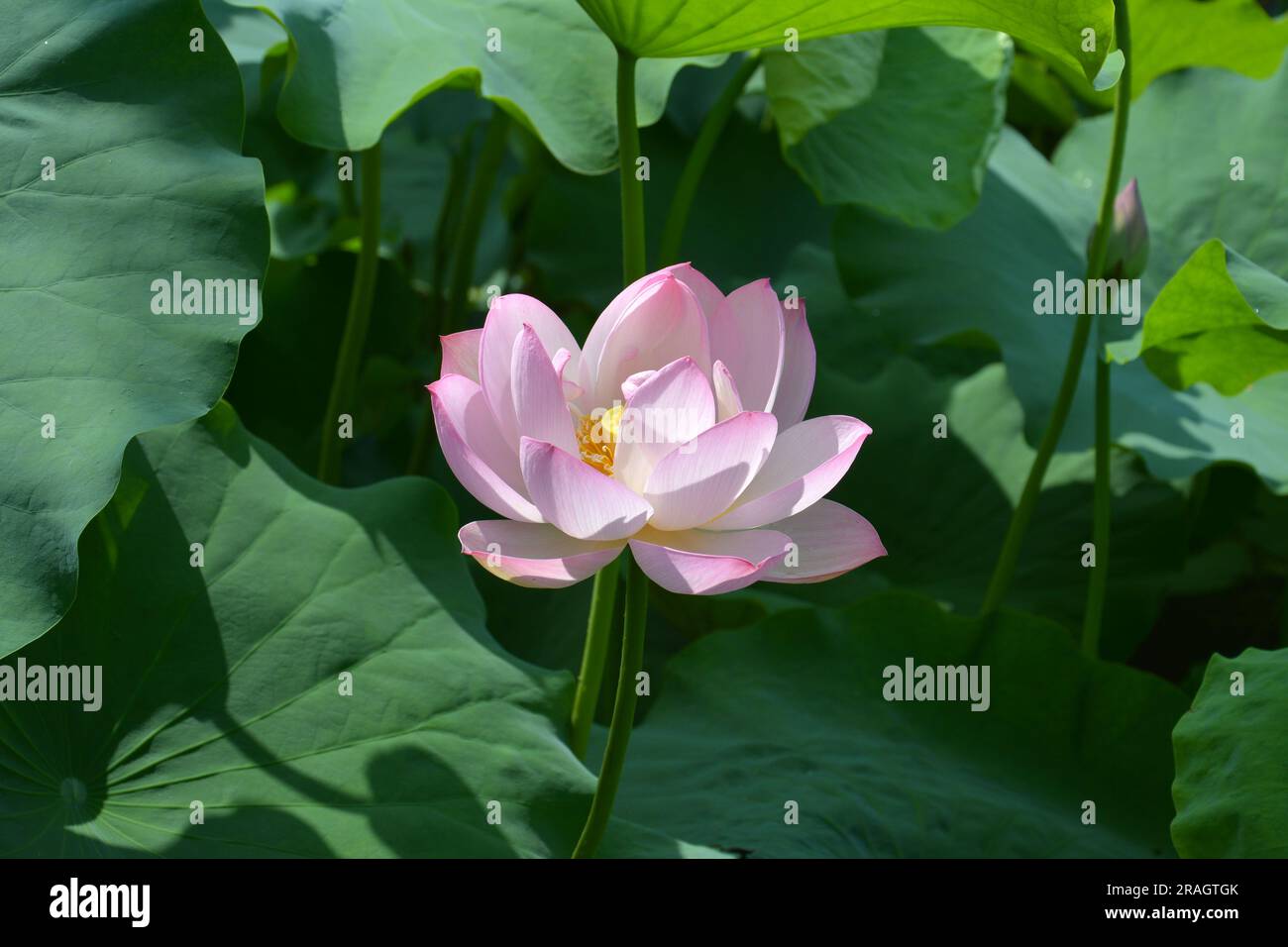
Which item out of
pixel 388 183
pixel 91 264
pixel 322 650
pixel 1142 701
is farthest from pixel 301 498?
pixel 388 183

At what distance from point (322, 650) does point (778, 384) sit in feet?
1.62

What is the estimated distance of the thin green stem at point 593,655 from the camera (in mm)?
917

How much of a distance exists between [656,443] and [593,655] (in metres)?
0.35

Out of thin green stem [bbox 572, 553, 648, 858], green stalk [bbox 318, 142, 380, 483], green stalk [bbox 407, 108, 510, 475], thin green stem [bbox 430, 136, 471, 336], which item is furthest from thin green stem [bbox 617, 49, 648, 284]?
thin green stem [bbox 430, 136, 471, 336]

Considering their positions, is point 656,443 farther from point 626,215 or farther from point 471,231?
point 471,231

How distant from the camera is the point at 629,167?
1005mm

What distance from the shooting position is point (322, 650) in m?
1.04

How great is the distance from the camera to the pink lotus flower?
66cm

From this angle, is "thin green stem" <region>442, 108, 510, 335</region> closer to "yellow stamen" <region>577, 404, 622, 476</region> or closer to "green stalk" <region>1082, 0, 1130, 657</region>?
"green stalk" <region>1082, 0, 1130, 657</region>

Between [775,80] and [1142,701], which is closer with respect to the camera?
[1142,701]

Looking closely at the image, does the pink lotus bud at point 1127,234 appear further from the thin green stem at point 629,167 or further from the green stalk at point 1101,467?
the thin green stem at point 629,167

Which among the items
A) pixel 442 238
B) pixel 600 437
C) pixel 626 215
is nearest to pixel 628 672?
pixel 600 437

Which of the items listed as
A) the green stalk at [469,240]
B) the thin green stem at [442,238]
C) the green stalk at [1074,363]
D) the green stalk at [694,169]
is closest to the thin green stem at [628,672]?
the green stalk at [1074,363]
